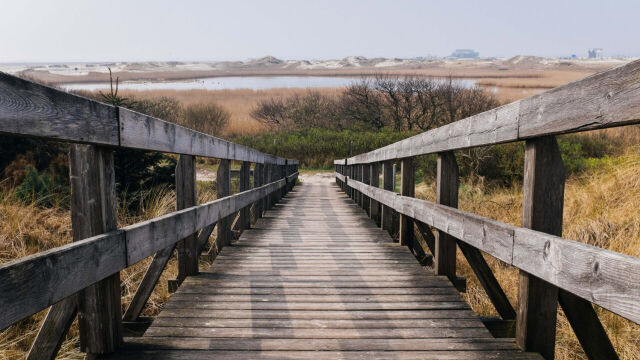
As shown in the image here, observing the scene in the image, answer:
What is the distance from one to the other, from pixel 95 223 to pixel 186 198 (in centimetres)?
136

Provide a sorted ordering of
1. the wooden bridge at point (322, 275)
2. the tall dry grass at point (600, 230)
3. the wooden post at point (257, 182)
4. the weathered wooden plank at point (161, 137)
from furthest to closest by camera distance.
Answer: the wooden post at point (257, 182) → the tall dry grass at point (600, 230) → the weathered wooden plank at point (161, 137) → the wooden bridge at point (322, 275)

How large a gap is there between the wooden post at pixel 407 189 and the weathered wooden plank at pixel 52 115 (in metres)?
3.23

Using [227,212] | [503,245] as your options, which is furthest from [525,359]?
[227,212]

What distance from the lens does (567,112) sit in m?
1.79

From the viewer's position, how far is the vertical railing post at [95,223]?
2.08 m

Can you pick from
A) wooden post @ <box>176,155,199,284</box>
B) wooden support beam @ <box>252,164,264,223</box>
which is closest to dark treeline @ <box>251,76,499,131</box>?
wooden support beam @ <box>252,164,264,223</box>

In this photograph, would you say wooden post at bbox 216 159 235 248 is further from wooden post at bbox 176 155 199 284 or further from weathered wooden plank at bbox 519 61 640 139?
weathered wooden plank at bbox 519 61 640 139

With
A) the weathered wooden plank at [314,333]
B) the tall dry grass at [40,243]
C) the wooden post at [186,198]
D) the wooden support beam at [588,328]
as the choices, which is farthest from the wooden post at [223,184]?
the wooden support beam at [588,328]

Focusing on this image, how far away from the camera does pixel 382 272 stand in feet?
12.8

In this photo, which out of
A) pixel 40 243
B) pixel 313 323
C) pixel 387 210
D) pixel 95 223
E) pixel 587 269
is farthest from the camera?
pixel 387 210

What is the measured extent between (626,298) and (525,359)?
92 cm

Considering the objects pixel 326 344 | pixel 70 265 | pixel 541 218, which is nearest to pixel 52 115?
pixel 70 265

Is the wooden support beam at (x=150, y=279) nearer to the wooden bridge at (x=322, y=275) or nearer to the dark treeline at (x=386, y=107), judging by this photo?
the wooden bridge at (x=322, y=275)

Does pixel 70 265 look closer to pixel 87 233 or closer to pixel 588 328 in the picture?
pixel 87 233
